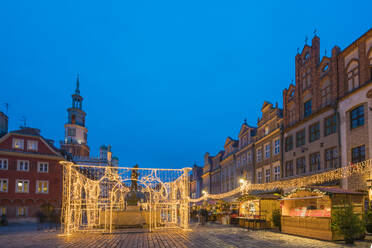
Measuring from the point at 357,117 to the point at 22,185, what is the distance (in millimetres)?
41239

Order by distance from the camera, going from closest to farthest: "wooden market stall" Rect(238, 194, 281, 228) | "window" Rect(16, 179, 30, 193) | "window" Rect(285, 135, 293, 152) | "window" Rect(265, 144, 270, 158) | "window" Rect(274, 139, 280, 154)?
"wooden market stall" Rect(238, 194, 281, 228), "window" Rect(285, 135, 293, 152), "window" Rect(274, 139, 280, 154), "window" Rect(265, 144, 270, 158), "window" Rect(16, 179, 30, 193)

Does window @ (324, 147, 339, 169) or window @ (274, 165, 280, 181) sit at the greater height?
window @ (324, 147, 339, 169)

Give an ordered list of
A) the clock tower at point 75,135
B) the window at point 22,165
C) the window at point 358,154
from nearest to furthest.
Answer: the window at point 358,154, the window at point 22,165, the clock tower at point 75,135

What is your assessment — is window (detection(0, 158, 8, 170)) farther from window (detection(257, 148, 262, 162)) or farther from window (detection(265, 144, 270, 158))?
window (detection(265, 144, 270, 158))

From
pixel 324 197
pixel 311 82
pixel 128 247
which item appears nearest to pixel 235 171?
pixel 311 82

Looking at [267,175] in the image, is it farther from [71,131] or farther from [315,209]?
[71,131]

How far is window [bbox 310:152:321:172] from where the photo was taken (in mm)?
28694

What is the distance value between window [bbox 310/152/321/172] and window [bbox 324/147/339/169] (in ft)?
3.91

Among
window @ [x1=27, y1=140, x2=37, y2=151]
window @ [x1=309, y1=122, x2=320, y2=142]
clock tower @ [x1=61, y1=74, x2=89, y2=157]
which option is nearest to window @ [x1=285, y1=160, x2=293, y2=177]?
window @ [x1=309, y1=122, x2=320, y2=142]

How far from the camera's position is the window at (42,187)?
45072mm

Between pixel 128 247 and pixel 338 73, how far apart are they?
2172 cm

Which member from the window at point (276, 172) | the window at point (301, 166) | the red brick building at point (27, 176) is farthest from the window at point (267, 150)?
the red brick building at point (27, 176)

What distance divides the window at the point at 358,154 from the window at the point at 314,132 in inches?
202

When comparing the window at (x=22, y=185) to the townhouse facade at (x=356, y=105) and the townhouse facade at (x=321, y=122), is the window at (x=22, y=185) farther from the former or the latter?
the townhouse facade at (x=356, y=105)
